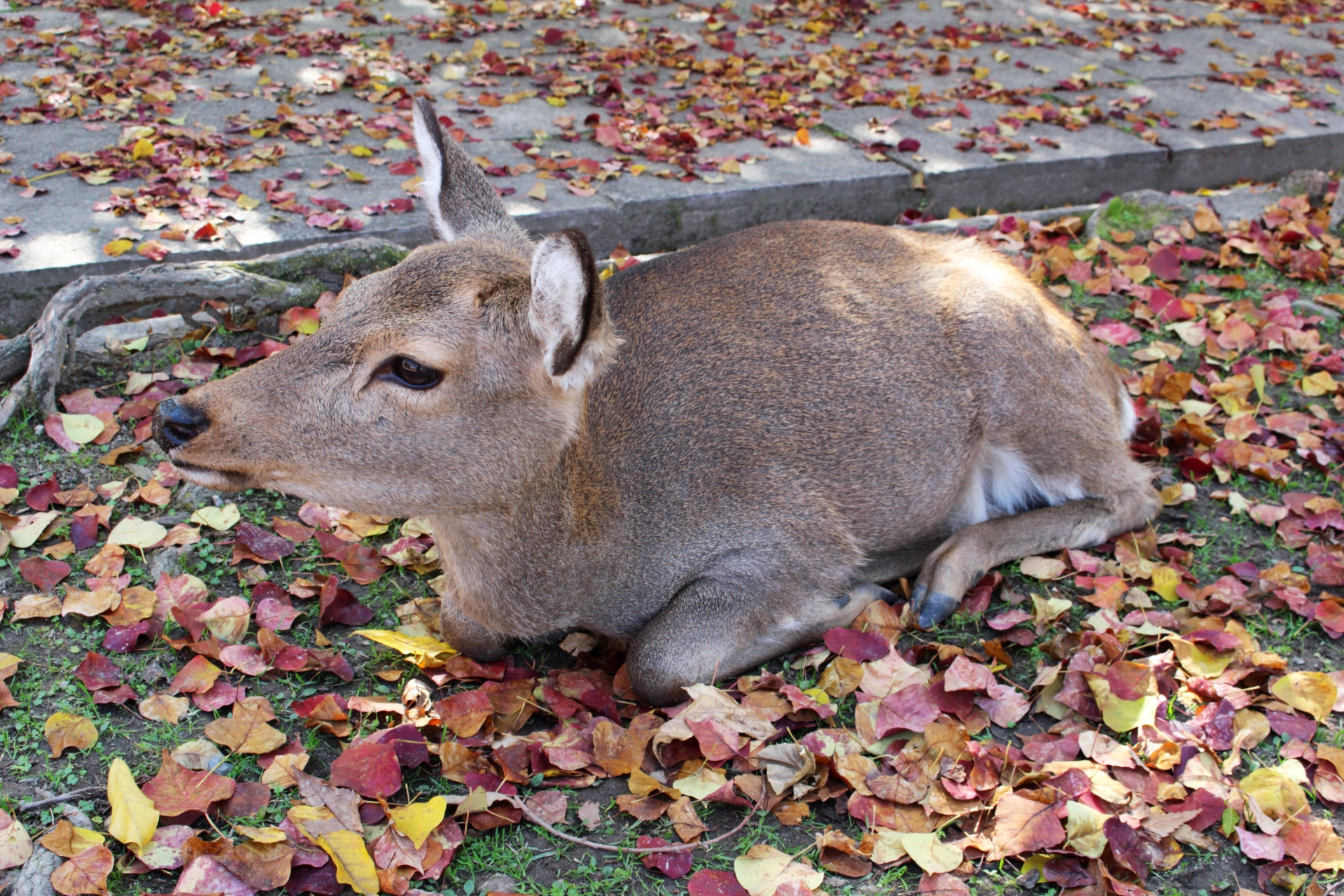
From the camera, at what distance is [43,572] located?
3.89 meters

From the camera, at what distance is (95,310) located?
16.7ft

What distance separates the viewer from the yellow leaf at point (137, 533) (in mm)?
4125

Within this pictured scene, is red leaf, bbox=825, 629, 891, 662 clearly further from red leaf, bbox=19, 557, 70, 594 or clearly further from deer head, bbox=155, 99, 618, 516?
red leaf, bbox=19, 557, 70, 594

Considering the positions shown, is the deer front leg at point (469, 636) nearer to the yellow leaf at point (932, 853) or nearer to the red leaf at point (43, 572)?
the red leaf at point (43, 572)

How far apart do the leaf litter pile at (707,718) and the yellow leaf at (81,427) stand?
0.05ft

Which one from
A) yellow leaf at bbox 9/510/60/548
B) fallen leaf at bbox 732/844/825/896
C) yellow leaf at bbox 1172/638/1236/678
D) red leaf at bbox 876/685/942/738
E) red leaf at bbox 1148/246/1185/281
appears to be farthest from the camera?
red leaf at bbox 1148/246/1185/281

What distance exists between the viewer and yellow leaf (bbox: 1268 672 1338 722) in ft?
12.0

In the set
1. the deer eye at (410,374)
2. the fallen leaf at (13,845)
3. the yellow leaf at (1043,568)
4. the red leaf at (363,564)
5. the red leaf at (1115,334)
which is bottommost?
the red leaf at (363,564)

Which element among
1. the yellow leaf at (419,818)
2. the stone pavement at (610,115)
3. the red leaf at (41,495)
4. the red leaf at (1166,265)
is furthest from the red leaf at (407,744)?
the red leaf at (1166,265)

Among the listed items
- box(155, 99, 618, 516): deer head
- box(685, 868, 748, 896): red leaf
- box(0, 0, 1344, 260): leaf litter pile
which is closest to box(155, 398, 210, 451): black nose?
box(155, 99, 618, 516): deer head

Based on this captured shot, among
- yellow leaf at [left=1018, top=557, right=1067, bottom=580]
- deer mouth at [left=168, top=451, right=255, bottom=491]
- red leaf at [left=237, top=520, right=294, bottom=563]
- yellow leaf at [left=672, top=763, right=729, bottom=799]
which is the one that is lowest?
red leaf at [left=237, top=520, right=294, bottom=563]

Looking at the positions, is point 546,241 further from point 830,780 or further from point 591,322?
point 830,780

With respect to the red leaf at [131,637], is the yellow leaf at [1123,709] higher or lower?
higher

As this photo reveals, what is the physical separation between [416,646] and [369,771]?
0.69 m
